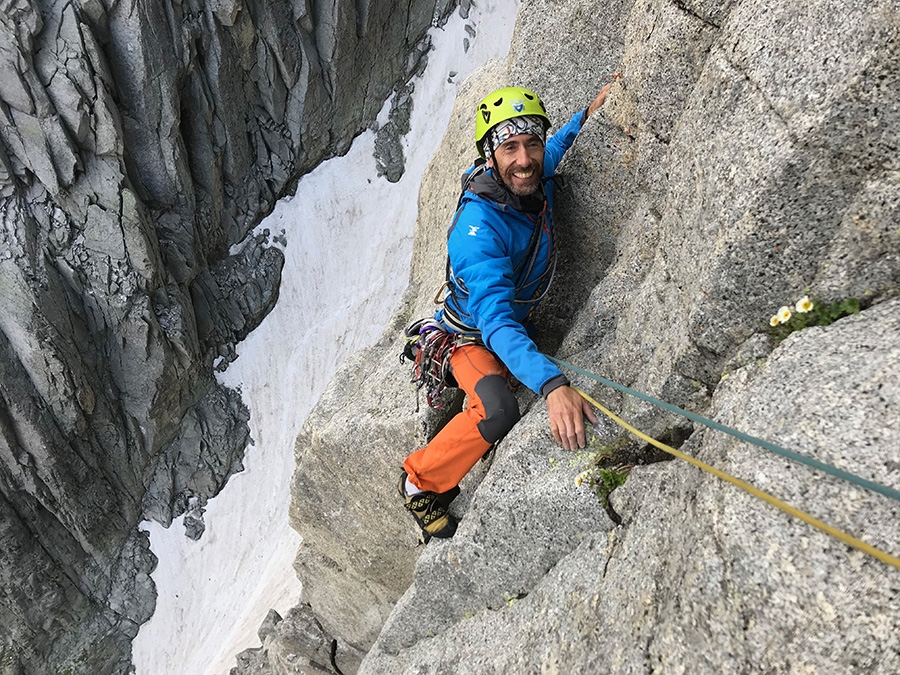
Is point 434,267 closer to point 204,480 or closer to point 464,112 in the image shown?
point 464,112

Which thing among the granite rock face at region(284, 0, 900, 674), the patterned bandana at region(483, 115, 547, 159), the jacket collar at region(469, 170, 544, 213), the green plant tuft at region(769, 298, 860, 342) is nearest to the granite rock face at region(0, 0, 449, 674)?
the granite rock face at region(284, 0, 900, 674)

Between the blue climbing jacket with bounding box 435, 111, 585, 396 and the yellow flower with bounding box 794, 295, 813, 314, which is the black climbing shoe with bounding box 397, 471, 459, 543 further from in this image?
the yellow flower with bounding box 794, 295, 813, 314

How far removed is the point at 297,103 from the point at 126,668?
2844cm

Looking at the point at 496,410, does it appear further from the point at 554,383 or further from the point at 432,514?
the point at 432,514

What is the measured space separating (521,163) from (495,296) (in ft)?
4.69

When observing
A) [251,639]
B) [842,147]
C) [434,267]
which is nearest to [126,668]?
[251,639]

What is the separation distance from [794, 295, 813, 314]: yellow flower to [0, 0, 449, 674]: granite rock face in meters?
24.9

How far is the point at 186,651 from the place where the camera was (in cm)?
2598

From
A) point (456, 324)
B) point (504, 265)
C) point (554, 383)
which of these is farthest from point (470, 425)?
point (504, 265)

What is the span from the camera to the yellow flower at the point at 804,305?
3531mm

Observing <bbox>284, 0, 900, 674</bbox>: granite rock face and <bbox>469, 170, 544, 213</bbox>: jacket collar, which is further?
<bbox>469, 170, 544, 213</bbox>: jacket collar

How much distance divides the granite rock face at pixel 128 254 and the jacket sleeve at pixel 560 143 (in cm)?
2178

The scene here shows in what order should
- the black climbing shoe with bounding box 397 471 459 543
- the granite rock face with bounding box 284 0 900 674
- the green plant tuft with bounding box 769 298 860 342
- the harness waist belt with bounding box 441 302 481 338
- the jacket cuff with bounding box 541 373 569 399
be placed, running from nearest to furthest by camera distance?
the granite rock face with bounding box 284 0 900 674 < the green plant tuft with bounding box 769 298 860 342 < the jacket cuff with bounding box 541 373 569 399 < the harness waist belt with bounding box 441 302 481 338 < the black climbing shoe with bounding box 397 471 459 543

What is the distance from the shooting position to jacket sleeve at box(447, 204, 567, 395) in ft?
15.4
